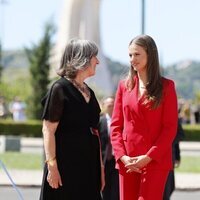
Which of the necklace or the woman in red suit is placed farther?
the woman in red suit

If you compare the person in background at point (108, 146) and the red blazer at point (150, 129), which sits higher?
the red blazer at point (150, 129)

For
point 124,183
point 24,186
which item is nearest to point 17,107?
point 24,186

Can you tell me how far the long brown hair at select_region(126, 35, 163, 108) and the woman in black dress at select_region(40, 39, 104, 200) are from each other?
464 millimetres

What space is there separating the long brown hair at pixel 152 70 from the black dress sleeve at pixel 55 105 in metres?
0.77

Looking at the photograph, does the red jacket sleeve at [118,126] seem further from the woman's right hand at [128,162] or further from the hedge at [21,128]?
the hedge at [21,128]

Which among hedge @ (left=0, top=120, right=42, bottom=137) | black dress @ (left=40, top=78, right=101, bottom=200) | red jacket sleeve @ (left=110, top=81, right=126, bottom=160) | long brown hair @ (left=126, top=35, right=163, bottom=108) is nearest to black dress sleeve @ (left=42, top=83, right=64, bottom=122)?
black dress @ (left=40, top=78, right=101, bottom=200)

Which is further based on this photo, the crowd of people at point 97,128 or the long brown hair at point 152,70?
the long brown hair at point 152,70

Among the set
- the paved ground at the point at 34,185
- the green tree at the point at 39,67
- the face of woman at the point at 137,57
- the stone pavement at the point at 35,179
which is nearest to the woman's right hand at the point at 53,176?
the face of woman at the point at 137,57

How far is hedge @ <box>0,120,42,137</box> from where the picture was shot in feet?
118

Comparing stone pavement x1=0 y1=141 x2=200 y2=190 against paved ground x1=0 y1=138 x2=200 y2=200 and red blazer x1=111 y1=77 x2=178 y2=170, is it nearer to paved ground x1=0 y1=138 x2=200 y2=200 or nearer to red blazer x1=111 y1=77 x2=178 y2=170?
paved ground x1=0 y1=138 x2=200 y2=200

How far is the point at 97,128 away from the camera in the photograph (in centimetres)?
642

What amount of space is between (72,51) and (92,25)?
5969 cm

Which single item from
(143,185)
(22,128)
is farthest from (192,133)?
(143,185)

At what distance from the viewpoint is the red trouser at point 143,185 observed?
6.39m
